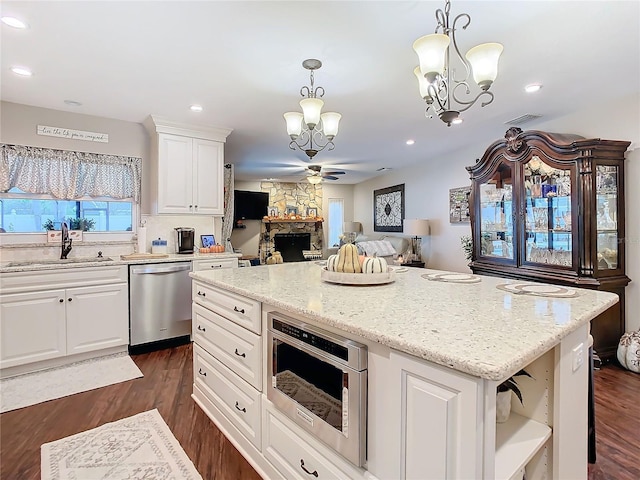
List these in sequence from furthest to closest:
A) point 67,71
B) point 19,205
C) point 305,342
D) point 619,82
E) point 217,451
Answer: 1. point 19,205
2. point 619,82
3. point 67,71
4. point 217,451
5. point 305,342

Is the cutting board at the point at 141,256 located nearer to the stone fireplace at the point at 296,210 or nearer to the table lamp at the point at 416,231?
the table lamp at the point at 416,231

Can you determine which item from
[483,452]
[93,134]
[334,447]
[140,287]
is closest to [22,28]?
[93,134]

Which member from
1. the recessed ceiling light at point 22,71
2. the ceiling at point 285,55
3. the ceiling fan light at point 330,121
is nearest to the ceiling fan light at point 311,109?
the ceiling fan light at point 330,121

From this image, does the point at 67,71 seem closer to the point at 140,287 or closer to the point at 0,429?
the point at 140,287

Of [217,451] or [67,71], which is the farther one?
[67,71]

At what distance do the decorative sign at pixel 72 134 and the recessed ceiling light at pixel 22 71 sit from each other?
88 centimetres

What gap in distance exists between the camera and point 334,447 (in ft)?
4.20

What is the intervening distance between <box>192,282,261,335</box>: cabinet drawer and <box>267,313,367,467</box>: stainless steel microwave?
0.52ft

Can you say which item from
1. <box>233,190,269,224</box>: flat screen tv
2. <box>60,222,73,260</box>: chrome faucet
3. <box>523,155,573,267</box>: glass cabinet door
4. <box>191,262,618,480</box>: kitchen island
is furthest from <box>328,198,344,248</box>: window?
<box>191,262,618,480</box>: kitchen island

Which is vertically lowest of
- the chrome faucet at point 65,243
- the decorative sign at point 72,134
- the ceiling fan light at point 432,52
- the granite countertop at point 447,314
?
the granite countertop at point 447,314

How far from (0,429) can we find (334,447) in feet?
7.53

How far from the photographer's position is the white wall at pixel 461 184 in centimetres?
316

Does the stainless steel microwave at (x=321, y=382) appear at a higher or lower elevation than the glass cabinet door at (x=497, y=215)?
lower

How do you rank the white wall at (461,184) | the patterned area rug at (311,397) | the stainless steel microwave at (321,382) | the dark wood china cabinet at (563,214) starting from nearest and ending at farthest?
the stainless steel microwave at (321,382) → the patterned area rug at (311,397) → the dark wood china cabinet at (563,214) → the white wall at (461,184)
